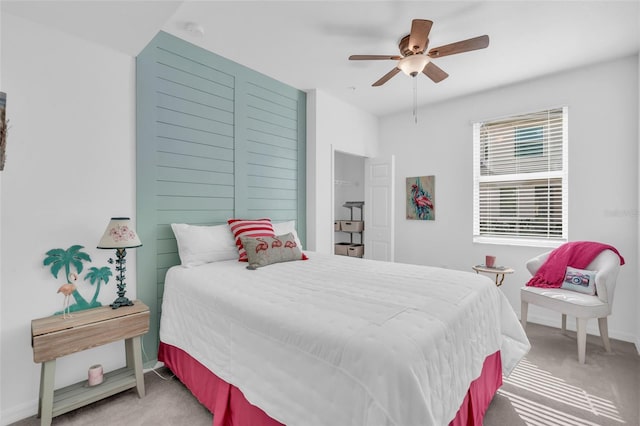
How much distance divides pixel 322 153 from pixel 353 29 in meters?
1.57

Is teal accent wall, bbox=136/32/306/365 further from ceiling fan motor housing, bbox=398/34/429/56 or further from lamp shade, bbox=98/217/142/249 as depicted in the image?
ceiling fan motor housing, bbox=398/34/429/56

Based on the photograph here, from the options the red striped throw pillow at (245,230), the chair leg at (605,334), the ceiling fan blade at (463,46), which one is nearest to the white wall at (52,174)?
the red striped throw pillow at (245,230)

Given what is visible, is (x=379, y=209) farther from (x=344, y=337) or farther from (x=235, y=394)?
(x=344, y=337)

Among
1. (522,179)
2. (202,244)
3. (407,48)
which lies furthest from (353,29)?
(522,179)

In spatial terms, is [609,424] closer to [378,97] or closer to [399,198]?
[399,198]

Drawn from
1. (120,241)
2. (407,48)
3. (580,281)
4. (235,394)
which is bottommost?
(235,394)

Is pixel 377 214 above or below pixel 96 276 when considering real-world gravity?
above

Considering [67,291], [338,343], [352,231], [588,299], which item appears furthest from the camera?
[352,231]

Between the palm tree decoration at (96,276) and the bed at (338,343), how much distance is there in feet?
1.32

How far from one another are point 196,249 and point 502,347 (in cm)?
234

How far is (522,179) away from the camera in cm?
367

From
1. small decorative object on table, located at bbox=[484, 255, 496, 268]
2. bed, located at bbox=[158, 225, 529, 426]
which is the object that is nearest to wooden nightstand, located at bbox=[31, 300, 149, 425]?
bed, located at bbox=[158, 225, 529, 426]

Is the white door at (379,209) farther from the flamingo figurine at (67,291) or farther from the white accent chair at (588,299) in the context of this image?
the flamingo figurine at (67,291)

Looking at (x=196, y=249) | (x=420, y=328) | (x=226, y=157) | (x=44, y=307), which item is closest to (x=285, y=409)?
(x=420, y=328)
